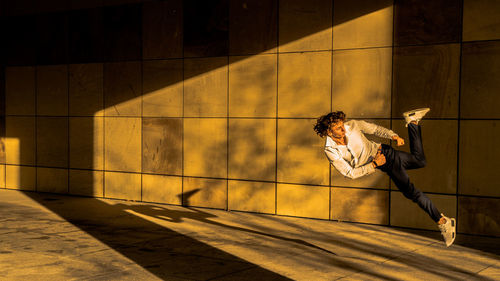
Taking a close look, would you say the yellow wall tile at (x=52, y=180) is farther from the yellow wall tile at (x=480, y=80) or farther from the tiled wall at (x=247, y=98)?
the yellow wall tile at (x=480, y=80)

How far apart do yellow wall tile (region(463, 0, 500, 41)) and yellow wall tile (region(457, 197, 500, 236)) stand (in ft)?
9.57

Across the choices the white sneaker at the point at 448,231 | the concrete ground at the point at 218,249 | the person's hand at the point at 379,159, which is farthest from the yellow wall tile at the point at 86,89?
the white sneaker at the point at 448,231

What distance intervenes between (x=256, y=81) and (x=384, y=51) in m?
2.81

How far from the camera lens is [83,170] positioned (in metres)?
14.1

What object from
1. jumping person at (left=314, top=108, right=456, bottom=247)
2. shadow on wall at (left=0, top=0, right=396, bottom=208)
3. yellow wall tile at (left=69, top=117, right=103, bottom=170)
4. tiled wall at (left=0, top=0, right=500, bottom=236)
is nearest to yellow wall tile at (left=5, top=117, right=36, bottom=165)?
tiled wall at (left=0, top=0, right=500, bottom=236)

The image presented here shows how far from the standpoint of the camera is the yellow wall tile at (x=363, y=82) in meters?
10.4

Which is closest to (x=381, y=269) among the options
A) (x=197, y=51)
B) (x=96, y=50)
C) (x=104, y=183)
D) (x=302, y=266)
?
(x=302, y=266)

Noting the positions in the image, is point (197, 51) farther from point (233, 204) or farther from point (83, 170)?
point (83, 170)

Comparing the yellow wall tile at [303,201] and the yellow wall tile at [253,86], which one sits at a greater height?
the yellow wall tile at [253,86]

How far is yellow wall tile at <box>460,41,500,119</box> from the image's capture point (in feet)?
31.3

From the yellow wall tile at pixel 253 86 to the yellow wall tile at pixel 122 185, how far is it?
322cm

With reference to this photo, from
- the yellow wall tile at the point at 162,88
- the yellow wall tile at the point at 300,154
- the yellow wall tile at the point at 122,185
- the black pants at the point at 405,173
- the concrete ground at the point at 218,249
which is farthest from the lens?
the yellow wall tile at the point at 122,185

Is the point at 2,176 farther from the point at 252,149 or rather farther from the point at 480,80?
the point at 480,80

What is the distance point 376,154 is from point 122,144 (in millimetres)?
7697
